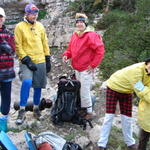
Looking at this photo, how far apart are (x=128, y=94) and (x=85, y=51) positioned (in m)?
1.03

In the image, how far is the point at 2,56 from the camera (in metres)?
3.89

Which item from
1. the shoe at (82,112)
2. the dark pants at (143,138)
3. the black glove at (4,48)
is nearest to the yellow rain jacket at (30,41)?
the black glove at (4,48)

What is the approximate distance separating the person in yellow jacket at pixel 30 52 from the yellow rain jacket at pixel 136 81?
1.27m

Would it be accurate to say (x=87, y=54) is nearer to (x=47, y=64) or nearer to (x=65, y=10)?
(x=47, y=64)

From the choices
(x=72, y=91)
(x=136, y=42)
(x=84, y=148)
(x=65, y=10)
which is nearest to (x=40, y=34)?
(x=72, y=91)

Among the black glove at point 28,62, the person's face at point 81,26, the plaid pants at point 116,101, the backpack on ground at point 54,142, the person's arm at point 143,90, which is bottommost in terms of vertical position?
the backpack on ground at point 54,142

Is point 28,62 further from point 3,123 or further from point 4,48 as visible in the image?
point 3,123

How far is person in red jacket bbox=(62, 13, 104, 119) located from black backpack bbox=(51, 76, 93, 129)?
17 cm

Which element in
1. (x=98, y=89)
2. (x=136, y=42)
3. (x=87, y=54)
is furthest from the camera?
(x=136, y=42)

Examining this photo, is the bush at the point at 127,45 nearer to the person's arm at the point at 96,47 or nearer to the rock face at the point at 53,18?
the rock face at the point at 53,18

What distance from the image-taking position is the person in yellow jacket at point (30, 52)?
4.34 metres

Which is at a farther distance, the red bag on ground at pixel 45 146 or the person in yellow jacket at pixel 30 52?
the person in yellow jacket at pixel 30 52

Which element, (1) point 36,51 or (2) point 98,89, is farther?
(2) point 98,89

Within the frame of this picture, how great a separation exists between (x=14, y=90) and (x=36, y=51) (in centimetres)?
423
